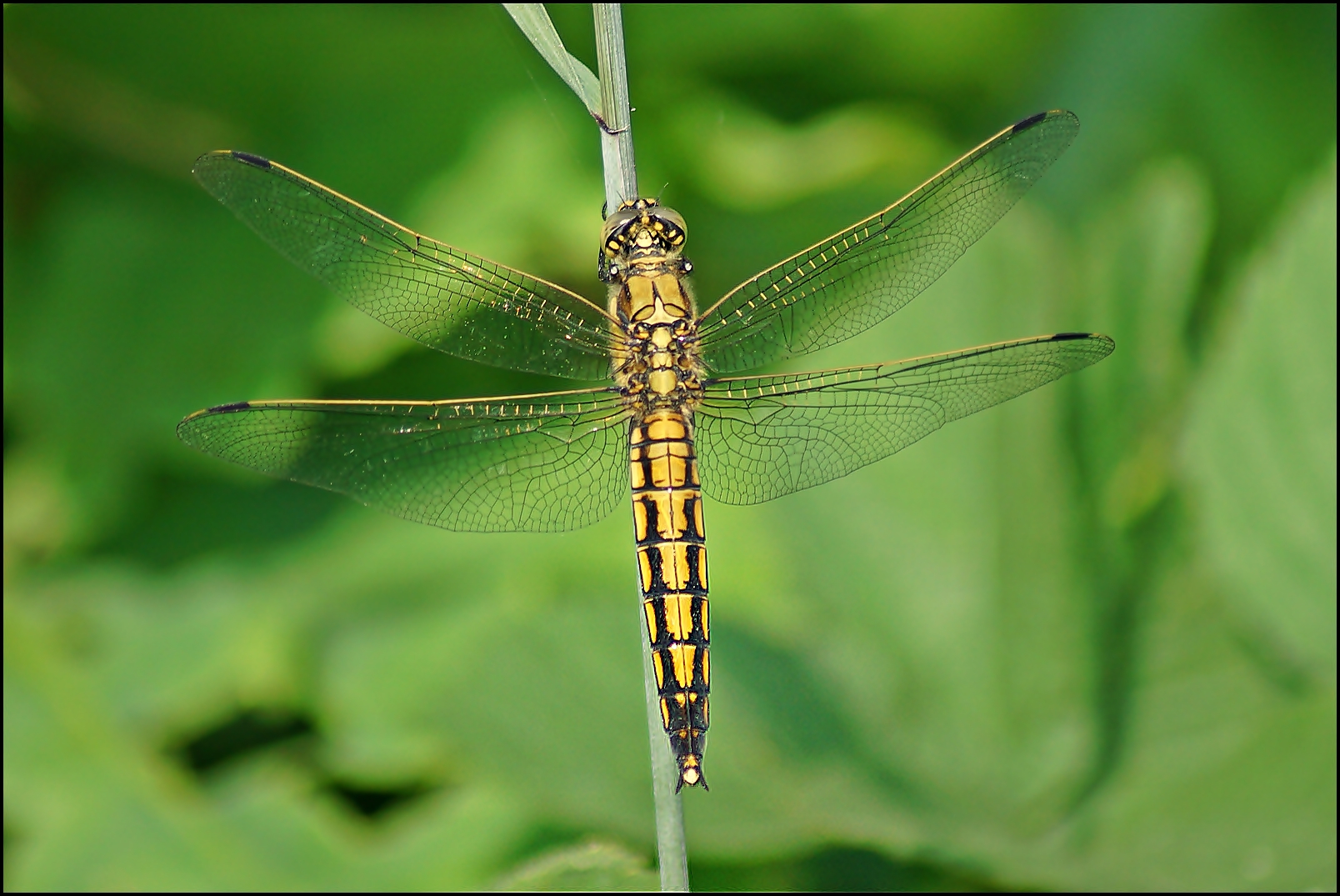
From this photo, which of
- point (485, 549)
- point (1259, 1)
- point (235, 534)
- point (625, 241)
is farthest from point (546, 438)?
point (1259, 1)

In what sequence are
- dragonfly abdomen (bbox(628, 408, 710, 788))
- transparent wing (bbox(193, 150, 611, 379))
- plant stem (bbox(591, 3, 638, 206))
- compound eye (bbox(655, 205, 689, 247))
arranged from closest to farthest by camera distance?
plant stem (bbox(591, 3, 638, 206))
dragonfly abdomen (bbox(628, 408, 710, 788))
transparent wing (bbox(193, 150, 611, 379))
compound eye (bbox(655, 205, 689, 247))

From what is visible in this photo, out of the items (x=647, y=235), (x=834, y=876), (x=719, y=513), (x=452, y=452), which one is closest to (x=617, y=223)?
(x=647, y=235)

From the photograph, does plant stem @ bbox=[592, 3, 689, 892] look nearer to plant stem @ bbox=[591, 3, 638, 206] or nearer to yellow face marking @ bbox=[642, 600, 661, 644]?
plant stem @ bbox=[591, 3, 638, 206]

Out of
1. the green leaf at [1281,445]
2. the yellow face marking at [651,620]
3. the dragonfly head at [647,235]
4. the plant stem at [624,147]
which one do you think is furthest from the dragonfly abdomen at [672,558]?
the green leaf at [1281,445]

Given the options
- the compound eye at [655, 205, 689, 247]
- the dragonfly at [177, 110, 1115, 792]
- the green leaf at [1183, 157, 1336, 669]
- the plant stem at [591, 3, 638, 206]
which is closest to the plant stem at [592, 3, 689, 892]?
the plant stem at [591, 3, 638, 206]

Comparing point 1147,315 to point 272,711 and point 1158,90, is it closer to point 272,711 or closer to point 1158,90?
point 1158,90
